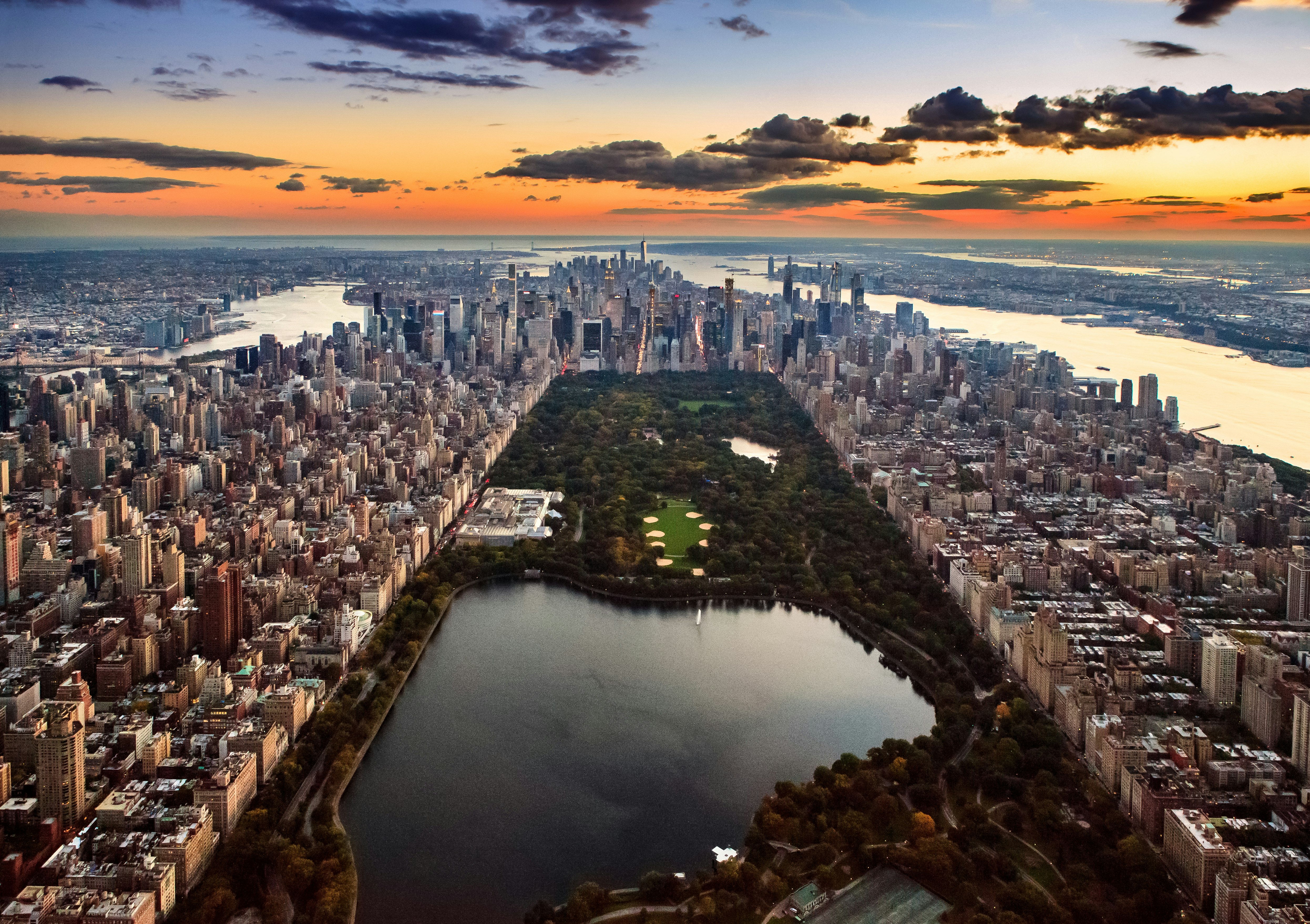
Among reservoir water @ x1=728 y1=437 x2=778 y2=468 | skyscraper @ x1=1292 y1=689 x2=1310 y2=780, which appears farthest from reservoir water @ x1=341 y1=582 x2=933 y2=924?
reservoir water @ x1=728 y1=437 x2=778 y2=468

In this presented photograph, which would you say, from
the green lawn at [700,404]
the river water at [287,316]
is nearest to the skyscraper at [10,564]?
the green lawn at [700,404]

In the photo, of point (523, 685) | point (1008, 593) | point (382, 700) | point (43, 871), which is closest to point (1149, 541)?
point (1008, 593)

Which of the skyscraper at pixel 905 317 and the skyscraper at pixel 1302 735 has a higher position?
the skyscraper at pixel 905 317

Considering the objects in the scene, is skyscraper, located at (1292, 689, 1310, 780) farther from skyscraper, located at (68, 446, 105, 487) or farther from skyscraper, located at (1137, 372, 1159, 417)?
skyscraper, located at (68, 446, 105, 487)

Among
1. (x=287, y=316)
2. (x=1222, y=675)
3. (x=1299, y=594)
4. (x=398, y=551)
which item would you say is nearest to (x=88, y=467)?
(x=398, y=551)

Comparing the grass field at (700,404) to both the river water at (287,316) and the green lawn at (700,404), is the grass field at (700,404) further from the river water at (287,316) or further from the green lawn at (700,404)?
the river water at (287,316)

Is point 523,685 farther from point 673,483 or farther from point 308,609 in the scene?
point 673,483
